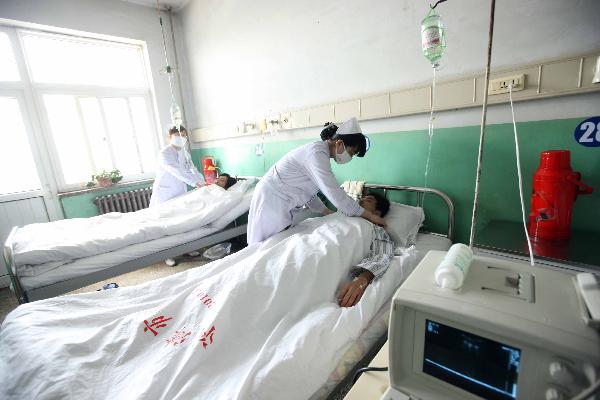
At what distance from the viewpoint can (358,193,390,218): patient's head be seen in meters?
2.03

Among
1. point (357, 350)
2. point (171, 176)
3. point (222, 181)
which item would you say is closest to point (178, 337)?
point (357, 350)

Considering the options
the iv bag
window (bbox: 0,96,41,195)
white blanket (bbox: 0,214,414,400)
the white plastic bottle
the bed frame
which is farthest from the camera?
window (bbox: 0,96,41,195)

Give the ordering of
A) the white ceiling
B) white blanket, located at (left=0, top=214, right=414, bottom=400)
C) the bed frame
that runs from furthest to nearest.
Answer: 1. the white ceiling
2. the bed frame
3. white blanket, located at (left=0, top=214, right=414, bottom=400)

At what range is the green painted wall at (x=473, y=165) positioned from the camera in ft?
4.72

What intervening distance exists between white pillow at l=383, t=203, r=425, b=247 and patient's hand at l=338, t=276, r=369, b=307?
22.6 inches

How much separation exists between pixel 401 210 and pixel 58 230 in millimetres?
2919

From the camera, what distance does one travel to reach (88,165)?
4.05 m

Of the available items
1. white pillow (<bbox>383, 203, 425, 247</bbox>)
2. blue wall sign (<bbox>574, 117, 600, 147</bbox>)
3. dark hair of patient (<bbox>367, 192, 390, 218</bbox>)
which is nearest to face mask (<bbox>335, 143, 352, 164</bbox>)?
dark hair of patient (<bbox>367, 192, 390, 218</bbox>)

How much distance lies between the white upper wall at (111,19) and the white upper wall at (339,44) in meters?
0.43

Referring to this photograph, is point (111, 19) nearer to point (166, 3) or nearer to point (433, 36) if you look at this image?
point (166, 3)

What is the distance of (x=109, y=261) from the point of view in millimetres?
2238

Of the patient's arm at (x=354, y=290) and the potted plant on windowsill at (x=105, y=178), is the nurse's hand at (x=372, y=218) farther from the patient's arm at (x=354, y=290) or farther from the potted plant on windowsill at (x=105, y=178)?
the potted plant on windowsill at (x=105, y=178)

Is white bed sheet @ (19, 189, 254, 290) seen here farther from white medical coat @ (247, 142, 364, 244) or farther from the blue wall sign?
the blue wall sign

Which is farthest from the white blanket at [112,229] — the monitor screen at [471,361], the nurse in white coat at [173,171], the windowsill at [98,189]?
the monitor screen at [471,361]
